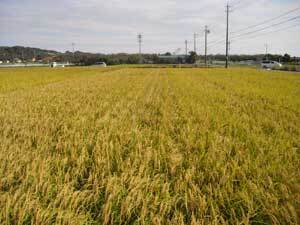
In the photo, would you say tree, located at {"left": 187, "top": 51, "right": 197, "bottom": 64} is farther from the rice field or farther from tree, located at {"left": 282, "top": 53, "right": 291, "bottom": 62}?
→ the rice field

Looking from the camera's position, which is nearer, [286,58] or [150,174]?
[150,174]

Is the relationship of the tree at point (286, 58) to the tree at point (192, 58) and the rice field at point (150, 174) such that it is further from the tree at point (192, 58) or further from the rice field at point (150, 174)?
the rice field at point (150, 174)

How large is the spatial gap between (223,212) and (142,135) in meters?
3.44

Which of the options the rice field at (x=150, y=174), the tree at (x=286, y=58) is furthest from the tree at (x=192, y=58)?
the rice field at (x=150, y=174)

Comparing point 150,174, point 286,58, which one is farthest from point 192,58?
point 150,174

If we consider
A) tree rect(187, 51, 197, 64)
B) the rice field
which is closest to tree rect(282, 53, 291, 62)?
tree rect(187, 51, 197, 64)

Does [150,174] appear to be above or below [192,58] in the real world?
below

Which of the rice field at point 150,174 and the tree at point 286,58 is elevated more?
the tree at point 286,58

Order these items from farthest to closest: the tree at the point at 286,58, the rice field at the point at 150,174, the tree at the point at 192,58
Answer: the tree at the point at 192,58 → the tree at the point at 286,58 → the rice field at the point at 150,174

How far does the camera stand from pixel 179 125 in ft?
26.2

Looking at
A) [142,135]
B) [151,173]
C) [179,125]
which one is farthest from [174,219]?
[179,125]

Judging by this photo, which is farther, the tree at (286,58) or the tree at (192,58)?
the tree at (192,58)

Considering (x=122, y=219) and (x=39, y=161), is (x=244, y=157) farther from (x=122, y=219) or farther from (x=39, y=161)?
(x=39, y=161)

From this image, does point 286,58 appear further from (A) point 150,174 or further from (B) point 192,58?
(A) point 150,174
